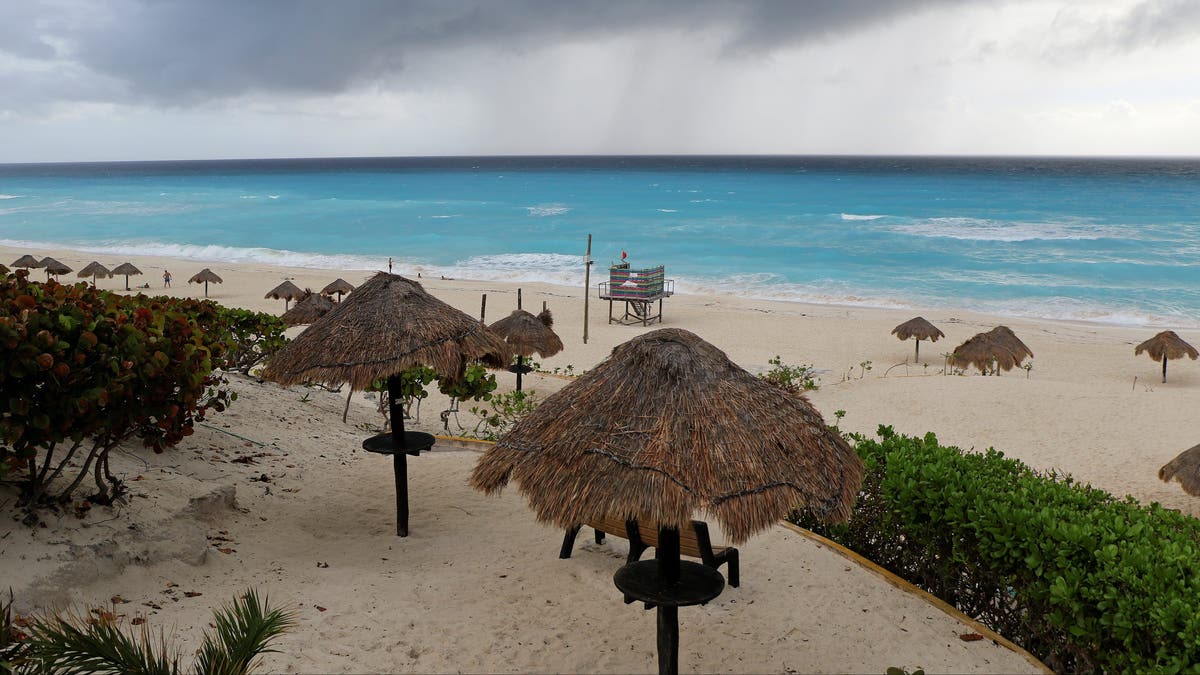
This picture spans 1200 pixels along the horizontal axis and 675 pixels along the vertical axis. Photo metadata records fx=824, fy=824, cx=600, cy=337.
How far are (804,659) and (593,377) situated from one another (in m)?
2.30

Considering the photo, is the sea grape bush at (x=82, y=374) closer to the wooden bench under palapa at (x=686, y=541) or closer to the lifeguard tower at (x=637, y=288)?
the wooden bench under palapa at (x=686, y=541)

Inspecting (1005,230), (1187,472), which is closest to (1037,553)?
(1187,472)

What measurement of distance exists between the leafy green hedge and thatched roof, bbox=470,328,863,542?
1.29 metres

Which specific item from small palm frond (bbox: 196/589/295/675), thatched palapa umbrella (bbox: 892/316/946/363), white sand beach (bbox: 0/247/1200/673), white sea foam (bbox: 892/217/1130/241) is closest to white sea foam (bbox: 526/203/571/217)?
white sea foam (bbox: 892/217/1130/241)

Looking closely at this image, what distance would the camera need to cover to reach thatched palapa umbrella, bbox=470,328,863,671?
424 centimetres

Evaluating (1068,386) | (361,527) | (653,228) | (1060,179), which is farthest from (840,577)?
(1060,179)

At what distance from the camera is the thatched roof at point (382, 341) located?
20.7ft

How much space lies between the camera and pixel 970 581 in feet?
19.0

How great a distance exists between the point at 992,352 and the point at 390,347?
1588 cm

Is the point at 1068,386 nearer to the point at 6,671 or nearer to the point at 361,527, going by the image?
the point at 361,527

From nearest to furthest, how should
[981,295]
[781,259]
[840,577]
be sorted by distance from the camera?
1. [840,577]
2. [981,295]
3. [781,259]

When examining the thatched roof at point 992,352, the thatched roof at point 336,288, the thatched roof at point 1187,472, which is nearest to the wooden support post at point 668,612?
the thatched roof at point 1187,472

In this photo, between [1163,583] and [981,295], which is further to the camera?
[981,295]

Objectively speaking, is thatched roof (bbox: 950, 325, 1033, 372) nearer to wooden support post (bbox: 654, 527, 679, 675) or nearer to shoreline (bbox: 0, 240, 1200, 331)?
shoreline (bbox: 0, 240, 1200, 331)
